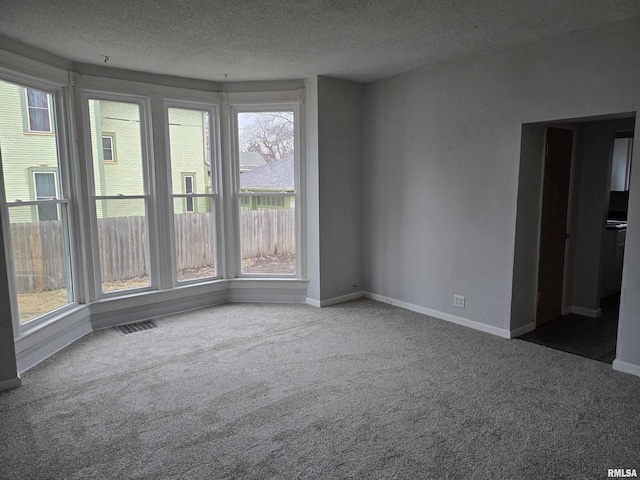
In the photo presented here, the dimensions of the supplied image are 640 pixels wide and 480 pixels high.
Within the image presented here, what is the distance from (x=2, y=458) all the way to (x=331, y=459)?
172 centimetres

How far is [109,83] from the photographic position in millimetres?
4176

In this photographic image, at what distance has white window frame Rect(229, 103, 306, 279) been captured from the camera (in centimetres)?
491

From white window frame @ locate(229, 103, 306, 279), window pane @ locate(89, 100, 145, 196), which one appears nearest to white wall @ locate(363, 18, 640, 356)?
white window frame @ locate(229, 103, 306, 279)

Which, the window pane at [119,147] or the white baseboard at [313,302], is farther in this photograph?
the white baseboard at [313,302]

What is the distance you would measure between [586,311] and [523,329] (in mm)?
1016

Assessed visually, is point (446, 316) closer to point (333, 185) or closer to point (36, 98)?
point (333, 185)

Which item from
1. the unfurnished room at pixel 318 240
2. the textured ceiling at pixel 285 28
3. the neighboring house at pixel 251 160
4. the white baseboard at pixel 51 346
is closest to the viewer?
the unfurnished room at pixel 318 240

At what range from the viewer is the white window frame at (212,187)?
4645mm

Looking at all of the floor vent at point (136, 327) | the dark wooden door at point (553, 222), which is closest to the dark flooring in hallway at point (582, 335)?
the dark wooden door at point (553, 222)

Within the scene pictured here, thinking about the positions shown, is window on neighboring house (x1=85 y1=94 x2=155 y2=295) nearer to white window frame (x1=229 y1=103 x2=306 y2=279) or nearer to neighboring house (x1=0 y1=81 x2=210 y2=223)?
neighboring house (x1=0 y1=81 x2=210 y2=223)

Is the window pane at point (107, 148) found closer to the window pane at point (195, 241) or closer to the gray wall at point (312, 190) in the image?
the window pane at point (195, 241)

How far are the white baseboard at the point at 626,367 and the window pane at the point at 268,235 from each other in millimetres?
3188

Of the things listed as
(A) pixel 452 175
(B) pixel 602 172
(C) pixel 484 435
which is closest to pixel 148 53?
(A) pixel 452 175

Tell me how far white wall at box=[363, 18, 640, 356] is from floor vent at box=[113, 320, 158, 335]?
2.45 m
